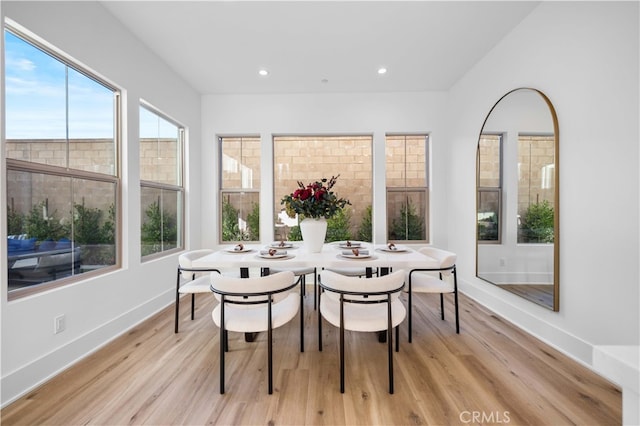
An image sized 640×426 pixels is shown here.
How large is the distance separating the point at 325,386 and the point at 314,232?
1.13 metres

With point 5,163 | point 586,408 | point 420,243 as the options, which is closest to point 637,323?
point 586,408

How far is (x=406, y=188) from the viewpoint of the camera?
173 inches

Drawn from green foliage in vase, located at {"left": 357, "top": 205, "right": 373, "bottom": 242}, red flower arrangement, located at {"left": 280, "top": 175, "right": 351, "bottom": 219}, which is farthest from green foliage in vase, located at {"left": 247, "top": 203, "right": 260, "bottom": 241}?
red flower arrangement, located at {"left": 280, "top": 175, "right": 351, "bottom": 219}

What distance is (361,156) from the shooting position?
451 cm

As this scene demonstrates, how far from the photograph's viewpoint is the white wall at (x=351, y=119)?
4.21m

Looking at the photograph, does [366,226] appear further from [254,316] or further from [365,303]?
[254,316]

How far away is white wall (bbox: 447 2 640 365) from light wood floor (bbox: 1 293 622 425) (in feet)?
1.23

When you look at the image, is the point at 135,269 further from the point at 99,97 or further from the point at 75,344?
the point at 99,97

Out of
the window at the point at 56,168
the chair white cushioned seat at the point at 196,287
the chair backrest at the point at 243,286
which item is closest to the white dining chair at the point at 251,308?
the chair backrest at the point at 243,286

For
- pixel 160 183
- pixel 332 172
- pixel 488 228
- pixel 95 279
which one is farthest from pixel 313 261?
pixel 332 172

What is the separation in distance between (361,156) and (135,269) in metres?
3.40

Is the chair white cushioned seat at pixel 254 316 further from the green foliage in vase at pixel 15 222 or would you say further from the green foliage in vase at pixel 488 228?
the green foliage in vase at pixel 488 228

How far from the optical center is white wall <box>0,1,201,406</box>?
1.76 meters

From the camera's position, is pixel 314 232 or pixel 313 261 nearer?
pixel 313 261
